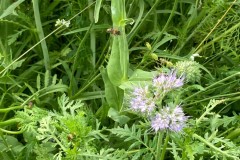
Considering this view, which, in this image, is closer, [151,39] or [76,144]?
[76,144]

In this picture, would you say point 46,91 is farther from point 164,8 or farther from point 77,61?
point 164,8

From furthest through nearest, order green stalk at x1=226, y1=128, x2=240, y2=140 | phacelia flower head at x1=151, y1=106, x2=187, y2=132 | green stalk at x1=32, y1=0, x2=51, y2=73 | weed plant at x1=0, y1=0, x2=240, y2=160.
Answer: green stalk at x1=32, y1=0, x2=51, y2=73
green stalk at x1=226, y1=128, x2=240, y2=140
weed plant at x1=0, y1=0, x2=240, y2=160
phacelia flower head at x1=151, y1=106, x2=187, y2=132

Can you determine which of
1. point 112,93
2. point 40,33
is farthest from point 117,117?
point 40,33

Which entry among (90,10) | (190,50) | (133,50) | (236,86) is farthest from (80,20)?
(236,86)

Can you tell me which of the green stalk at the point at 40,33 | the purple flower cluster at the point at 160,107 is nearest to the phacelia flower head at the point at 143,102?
the purple flower cluster at the point at 160,107

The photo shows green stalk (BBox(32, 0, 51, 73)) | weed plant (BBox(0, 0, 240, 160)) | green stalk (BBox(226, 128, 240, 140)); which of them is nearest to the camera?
weed plant (BBox(0, 0, 240, 160))

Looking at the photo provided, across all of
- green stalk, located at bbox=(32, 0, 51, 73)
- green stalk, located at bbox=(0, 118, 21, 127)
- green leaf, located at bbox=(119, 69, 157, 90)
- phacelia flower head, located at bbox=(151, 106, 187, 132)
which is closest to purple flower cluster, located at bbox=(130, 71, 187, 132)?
phacelia flower head, located at bbox=(151, 106, 187, 132)

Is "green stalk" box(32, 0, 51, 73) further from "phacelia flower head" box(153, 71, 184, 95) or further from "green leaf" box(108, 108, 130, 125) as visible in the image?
"phacelia flower head" box(153, 71, 184, 95)

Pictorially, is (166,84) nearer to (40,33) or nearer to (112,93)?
(112,93)
